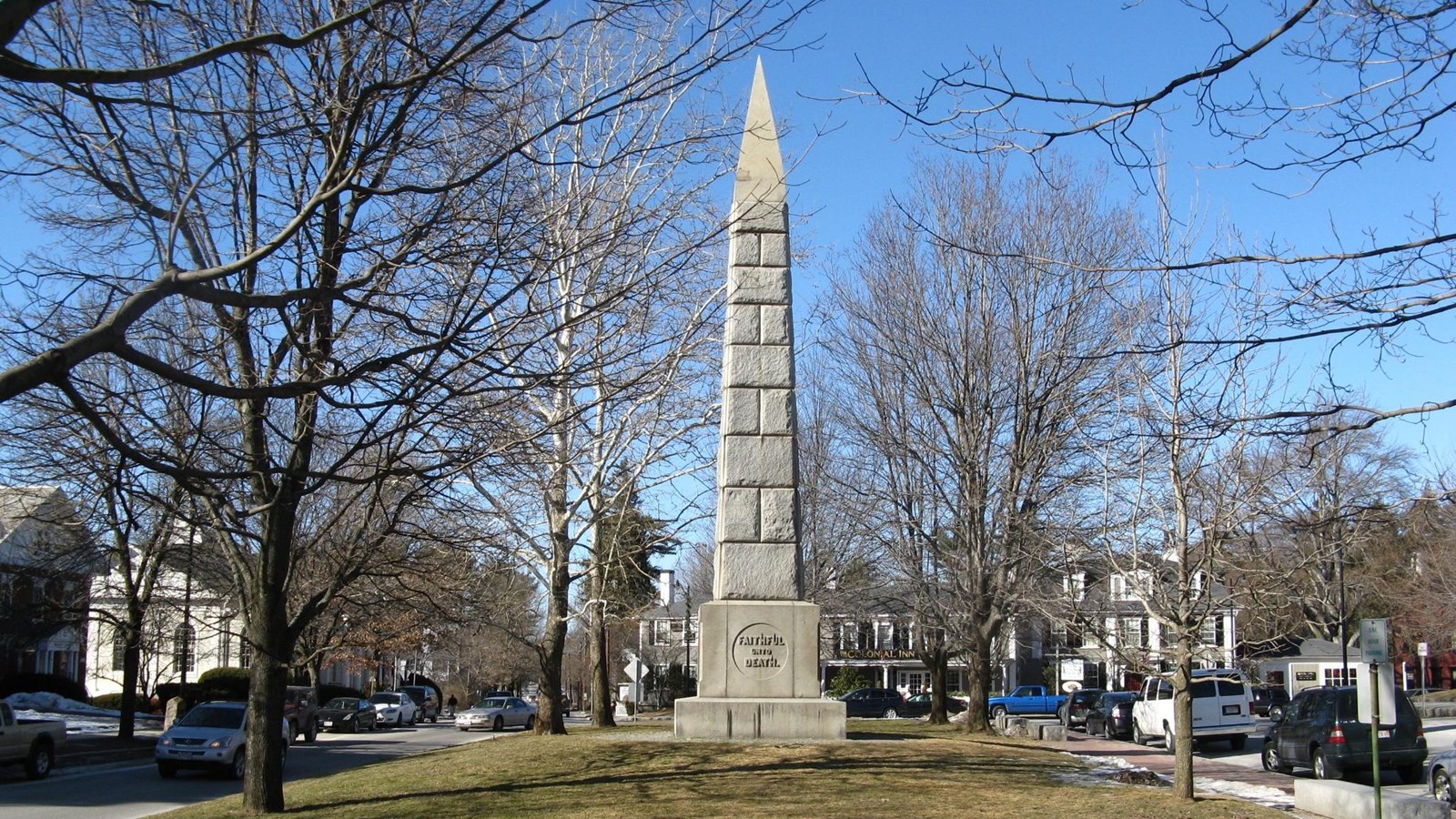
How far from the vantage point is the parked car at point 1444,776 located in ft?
52.9

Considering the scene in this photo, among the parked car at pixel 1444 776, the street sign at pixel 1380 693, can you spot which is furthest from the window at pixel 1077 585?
the parked car at pixel 1444 776

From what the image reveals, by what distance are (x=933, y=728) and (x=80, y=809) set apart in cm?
1948

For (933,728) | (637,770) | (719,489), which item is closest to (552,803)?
(637,770)

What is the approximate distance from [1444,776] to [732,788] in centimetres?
1029

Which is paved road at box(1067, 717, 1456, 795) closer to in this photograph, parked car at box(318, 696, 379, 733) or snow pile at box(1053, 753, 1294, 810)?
snow pile at box(1053, 753, 1294, 810)

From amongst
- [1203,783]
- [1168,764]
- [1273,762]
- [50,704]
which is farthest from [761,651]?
[50,704]

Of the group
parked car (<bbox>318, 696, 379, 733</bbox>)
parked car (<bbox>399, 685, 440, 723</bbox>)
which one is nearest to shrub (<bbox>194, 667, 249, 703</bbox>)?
parked car (<bbox>318, 696, 379, 733</bbox>)

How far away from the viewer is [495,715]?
44.7m

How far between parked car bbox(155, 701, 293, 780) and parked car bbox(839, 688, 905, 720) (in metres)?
27.4

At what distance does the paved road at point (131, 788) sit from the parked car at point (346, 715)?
10720 mm

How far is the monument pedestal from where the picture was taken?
585 inches

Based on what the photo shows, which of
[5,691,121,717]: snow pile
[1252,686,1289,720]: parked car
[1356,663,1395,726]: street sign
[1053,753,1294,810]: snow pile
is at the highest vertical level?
[1356,663,1395,726]: street sign

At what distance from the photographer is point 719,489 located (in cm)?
1551

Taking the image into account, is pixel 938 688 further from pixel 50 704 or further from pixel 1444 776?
pixel 50 704
